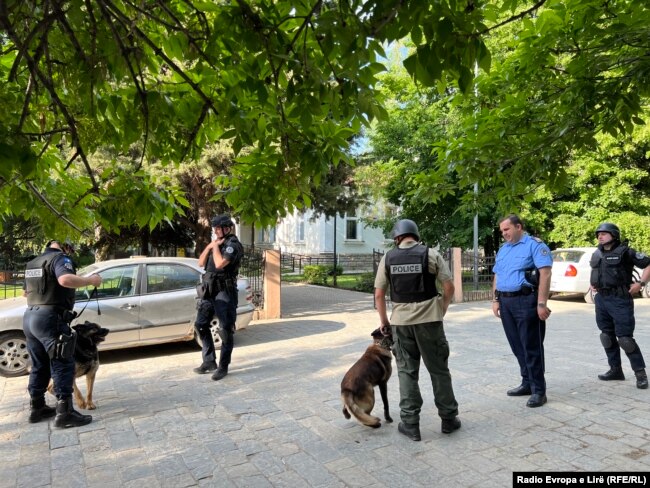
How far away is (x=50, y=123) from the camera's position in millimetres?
3436

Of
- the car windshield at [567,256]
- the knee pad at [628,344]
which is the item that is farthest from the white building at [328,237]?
the knee pad at [628,344]

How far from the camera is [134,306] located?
7.09m

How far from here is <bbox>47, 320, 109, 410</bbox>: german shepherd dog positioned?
4867 millimetres

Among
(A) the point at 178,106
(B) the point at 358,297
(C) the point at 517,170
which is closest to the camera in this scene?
(A) the point at 178,106

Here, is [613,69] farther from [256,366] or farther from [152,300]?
[152,300]

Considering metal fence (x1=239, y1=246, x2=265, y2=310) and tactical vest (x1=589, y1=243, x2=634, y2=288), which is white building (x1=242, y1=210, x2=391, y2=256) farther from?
tactical vest (x1=589, y1=243, x2=634, y2=288)

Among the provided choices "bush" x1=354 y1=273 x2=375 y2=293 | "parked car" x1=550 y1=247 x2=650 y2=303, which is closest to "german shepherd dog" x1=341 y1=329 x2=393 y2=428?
"parked car" x1=550 y1=247 x2=650 y2=303

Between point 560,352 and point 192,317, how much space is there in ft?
18.4

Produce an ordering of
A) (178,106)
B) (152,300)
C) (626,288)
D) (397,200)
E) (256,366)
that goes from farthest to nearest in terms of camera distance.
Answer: (397,200), (152,300), (256,366), (626,288), (178,106)

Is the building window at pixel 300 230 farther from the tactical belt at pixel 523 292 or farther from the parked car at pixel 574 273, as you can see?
the tactical belt at pixel 523 292

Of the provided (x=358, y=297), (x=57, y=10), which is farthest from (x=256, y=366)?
(x=358, y=297)

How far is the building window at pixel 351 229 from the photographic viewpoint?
31.2 metres

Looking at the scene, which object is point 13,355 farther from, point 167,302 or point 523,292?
point 523,292

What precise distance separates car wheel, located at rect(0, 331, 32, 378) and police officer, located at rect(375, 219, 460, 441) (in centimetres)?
519
